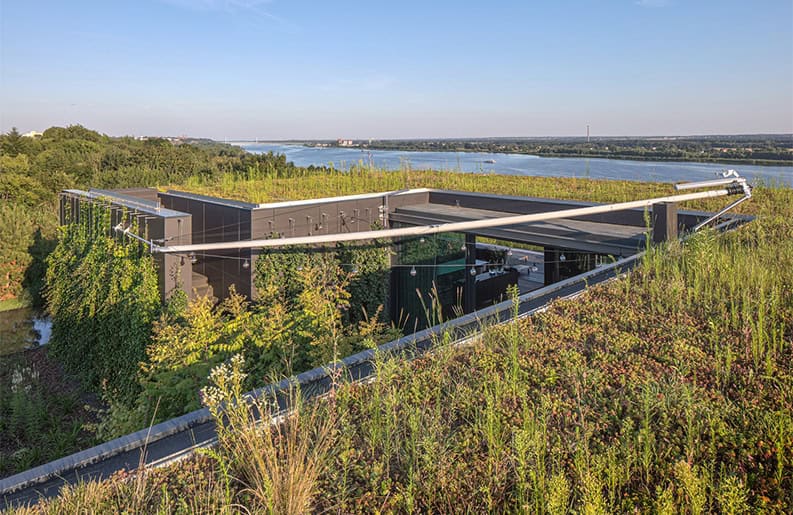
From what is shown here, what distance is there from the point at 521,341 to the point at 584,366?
48 cm

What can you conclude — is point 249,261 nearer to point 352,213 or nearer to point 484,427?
point 352,213

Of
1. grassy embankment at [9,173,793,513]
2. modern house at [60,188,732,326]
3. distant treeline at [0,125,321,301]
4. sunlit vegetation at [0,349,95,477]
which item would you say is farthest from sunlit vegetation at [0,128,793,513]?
distant treeline at [0,125,321,301]

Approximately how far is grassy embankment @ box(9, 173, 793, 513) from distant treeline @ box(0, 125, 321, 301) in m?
11.1

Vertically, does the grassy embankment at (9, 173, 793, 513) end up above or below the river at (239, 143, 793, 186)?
below

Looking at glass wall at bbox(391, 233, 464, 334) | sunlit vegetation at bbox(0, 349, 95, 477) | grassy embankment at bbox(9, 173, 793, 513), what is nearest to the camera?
grassy embankment at bbox(9, 173, 793, 513)

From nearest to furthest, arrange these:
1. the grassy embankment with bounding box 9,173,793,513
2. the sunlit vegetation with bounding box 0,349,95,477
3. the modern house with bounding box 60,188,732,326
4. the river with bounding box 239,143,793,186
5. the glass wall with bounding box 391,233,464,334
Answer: the grassy embankment with bounding box 9,173,793,513, the sunlit vegetation with bounding box 0,349,95,477, the modern house with bounding box 60,188,732,326, the river with bounding box 239,143,793,186, the glass wall with bounding box 391,233,464,334

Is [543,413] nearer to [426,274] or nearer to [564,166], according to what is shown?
[426,274]

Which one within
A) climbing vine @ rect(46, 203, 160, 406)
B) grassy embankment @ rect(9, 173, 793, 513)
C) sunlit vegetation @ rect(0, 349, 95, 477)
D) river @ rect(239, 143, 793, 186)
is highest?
river @ rect(239, 143, 793, 186)

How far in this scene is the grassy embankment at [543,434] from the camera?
183 centimetres

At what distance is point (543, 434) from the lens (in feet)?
7.02

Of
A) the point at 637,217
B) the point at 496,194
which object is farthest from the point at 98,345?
the point at 637,217

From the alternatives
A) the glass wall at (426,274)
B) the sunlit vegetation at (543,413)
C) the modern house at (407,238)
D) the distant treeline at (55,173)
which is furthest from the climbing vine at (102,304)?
the glass wall at (426,274)

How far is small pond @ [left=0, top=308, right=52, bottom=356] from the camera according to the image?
41.5ft

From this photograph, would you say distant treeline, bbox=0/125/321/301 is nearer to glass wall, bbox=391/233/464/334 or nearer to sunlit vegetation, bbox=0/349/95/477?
glass wall, bbox=391/233/464/334
